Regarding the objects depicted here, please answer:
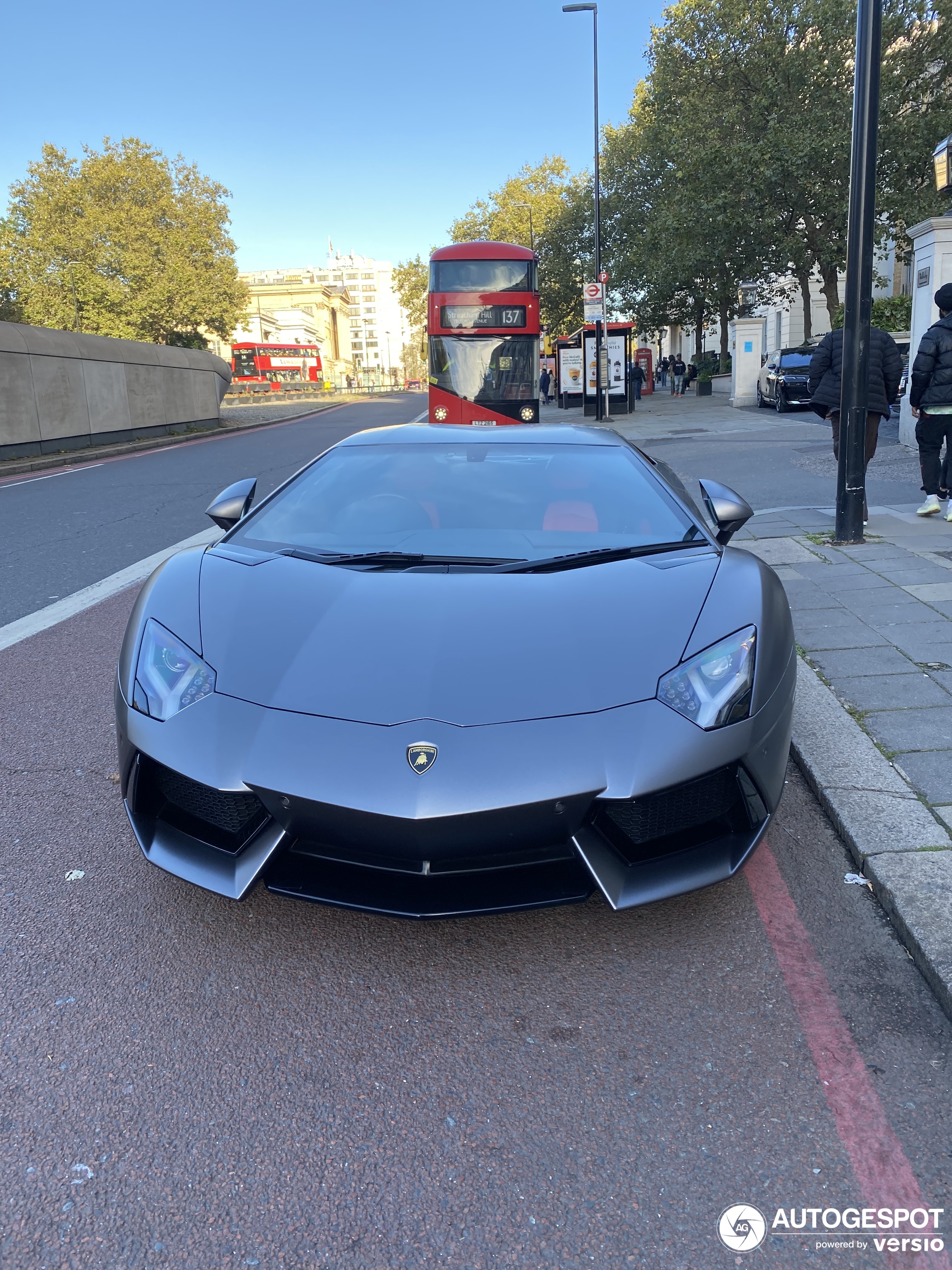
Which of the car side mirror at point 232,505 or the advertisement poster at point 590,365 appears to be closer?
the car side mirror at point 232,505

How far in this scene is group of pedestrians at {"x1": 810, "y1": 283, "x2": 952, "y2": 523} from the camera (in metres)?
7.20

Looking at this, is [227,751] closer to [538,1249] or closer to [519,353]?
[538,1249]

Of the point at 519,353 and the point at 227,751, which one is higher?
the point at 519,353

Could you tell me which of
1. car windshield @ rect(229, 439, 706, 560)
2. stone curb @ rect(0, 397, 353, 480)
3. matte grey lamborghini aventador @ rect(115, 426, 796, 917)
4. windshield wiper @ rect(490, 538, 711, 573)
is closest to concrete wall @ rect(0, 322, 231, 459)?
stone curb @ rect(0, 397, 353, 480)

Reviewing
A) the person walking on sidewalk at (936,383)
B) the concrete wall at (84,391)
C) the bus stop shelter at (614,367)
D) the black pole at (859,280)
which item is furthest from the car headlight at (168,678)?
the bus stop shelter at (614,367)

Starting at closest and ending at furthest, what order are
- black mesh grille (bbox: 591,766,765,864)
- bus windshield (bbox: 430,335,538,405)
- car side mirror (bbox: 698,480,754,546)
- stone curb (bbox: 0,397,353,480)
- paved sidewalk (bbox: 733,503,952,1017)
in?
black mesh grille (bbox: 591,766,765,864), paved sidewalk (bbox: 733,503,952,1017), car side mirror (bbox: 698,480,754,546), stone curb (bbox: 0,397,353,480), bus windshield (bbox: 430,335,538,405)

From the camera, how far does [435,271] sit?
1920 cm

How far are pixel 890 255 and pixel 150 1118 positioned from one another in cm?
4005

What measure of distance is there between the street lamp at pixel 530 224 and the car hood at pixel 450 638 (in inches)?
1912

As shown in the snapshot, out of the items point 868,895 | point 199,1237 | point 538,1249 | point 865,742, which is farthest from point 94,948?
point 865,742

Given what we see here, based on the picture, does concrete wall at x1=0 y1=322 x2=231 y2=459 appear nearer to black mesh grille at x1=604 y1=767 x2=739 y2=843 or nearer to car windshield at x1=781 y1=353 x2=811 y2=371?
car windshield at x1=781 y1=353 x2=811 y2=371

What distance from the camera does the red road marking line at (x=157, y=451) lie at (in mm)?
15844

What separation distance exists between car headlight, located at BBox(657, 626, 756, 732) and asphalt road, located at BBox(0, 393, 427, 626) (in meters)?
4.91

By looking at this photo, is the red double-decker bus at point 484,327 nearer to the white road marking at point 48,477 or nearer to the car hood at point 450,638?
the white road marking at point 48,477
